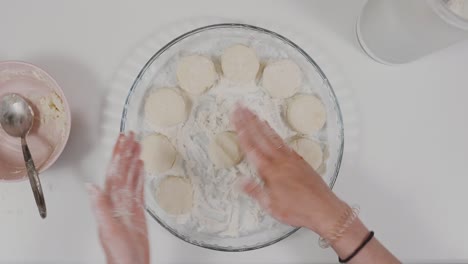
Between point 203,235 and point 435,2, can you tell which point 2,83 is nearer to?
point 203,235

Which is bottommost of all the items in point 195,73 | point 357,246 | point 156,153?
point 357,246

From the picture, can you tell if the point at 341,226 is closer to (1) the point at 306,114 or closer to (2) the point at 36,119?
(1) the point at 306,114

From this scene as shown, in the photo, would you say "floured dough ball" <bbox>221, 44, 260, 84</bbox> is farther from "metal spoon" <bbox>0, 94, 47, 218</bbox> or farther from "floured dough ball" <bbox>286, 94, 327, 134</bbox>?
"metal spoon" <bbox>0, 94, 47, 218</bbox>

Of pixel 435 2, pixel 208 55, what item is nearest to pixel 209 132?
pixel 208 55

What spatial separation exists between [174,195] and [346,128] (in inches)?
11.8

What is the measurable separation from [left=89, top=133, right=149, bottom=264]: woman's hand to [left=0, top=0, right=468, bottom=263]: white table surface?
108mm

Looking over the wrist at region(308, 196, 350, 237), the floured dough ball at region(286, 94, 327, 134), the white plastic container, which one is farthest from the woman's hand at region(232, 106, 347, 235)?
the white plastic container

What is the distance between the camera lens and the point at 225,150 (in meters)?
0.69

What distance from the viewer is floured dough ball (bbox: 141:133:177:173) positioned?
0.69m

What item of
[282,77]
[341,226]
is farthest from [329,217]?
[282,77]

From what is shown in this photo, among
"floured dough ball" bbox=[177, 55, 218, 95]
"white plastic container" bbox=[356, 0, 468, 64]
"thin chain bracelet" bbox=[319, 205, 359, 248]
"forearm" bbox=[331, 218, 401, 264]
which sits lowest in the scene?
"forearm" bbox=[331, 218, 401, 264]

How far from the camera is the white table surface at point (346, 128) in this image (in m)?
0.71

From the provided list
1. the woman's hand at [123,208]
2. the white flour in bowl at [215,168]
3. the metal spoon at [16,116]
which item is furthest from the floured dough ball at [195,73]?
the metal spoon at [16,116]

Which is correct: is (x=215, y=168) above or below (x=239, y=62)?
below
